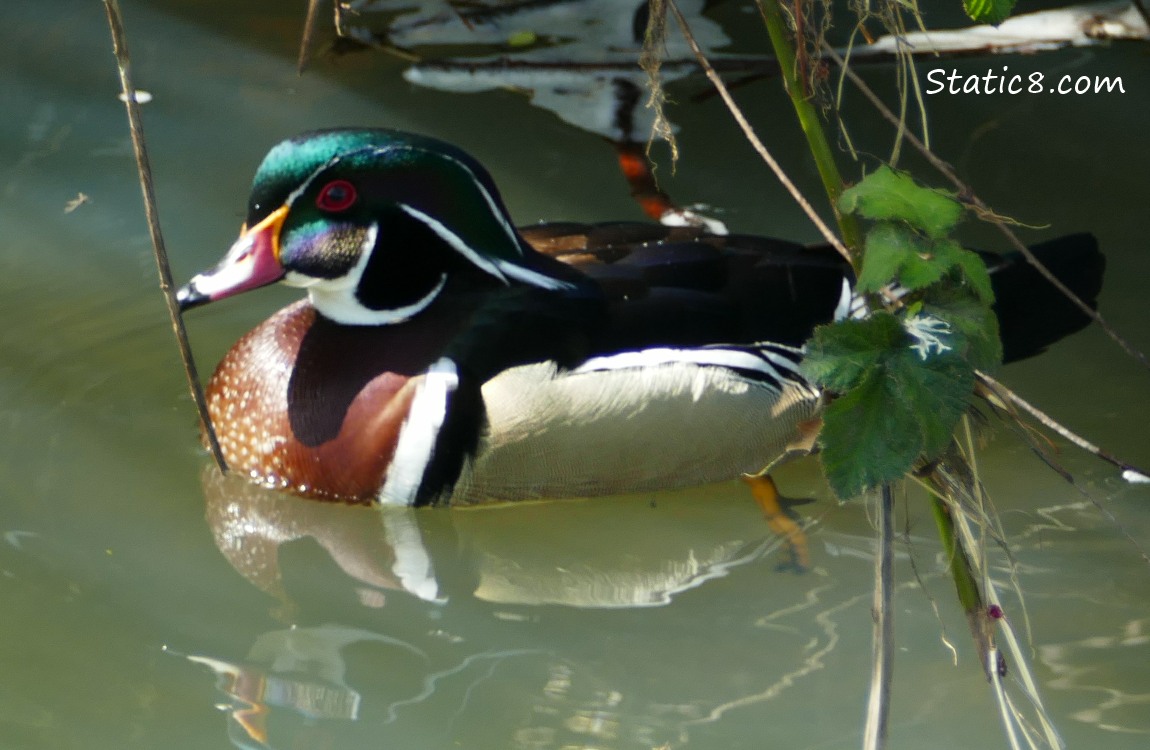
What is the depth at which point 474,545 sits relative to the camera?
10.5ft

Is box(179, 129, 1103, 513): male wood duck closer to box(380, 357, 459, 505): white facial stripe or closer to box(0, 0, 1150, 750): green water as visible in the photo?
box(380, 357, 459, 505): white facial stripe

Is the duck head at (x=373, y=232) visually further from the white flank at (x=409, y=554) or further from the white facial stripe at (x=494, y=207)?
the white flank at (x=409, y=554)

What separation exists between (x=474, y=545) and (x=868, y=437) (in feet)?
5.11

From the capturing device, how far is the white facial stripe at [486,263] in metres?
3.29

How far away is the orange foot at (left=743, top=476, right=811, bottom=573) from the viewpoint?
3129 mm

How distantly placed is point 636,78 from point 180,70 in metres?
1.57

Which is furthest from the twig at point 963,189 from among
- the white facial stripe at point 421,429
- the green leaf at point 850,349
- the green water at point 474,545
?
the white facial stripe at point 421,429

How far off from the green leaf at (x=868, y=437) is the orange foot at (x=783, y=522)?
1.31 meters

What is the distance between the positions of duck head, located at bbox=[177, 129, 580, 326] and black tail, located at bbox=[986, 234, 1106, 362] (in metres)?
1.13

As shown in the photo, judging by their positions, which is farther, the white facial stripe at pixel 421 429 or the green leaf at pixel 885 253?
the white facial stripe at pixel 421 429

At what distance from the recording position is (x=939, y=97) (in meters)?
4.73

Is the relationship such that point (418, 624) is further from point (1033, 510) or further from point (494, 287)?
point (1033, 510)

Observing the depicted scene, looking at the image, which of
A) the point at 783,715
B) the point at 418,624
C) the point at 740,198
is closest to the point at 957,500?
the point at 783,715

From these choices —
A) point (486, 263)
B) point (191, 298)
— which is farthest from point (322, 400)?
point (486, 263)
